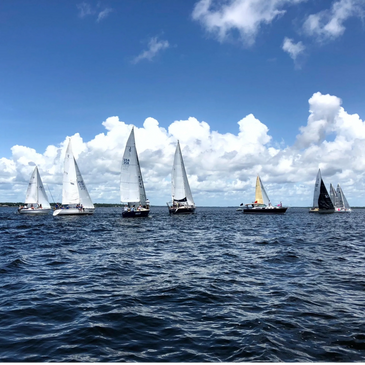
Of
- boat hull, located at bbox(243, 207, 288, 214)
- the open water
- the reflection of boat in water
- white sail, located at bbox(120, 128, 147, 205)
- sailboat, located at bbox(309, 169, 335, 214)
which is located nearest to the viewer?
the open water

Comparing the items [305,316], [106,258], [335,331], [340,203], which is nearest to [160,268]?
[106,258]

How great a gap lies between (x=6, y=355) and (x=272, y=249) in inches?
741

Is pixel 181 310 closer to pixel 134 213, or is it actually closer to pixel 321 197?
pixel 134 213

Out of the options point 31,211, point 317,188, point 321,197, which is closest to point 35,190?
point 31,211

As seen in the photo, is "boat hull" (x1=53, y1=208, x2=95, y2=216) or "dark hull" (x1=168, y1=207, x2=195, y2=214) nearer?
"boat hull" (x1=53, y1=208, x2=95, y2=216)

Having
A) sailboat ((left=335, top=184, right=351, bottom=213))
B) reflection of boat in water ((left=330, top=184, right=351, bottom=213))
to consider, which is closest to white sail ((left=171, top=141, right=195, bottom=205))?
reflection of boat in water ((left=330, top=184, right=351, bottom=213))

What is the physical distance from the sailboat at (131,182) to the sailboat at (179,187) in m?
16.7

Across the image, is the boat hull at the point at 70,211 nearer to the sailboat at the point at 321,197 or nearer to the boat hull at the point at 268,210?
the boat hull at the point at 268,210

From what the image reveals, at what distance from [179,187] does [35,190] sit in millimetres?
39581

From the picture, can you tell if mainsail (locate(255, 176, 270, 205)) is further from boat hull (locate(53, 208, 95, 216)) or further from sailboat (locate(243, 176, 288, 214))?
boat hull (locate(53, 208, 95, 216))

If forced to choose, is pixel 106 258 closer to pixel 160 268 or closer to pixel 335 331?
pixel 160 268

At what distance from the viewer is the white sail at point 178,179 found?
8038 centimetres

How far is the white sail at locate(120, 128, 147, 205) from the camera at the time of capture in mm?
62688

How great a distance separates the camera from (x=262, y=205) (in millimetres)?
101625
